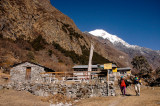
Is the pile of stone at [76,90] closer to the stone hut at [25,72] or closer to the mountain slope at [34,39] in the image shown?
the stone hut at [25,72]

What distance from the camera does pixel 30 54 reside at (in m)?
39.4

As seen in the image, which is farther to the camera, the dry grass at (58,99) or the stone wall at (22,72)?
the stone wall at (22,72)

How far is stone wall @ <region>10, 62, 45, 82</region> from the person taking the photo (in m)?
22.2

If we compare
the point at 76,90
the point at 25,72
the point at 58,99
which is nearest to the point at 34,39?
the point at 25,72

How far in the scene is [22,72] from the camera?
22.6m

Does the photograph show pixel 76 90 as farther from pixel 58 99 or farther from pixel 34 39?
pixel 34 39

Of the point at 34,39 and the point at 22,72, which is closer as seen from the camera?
the point at 22,72

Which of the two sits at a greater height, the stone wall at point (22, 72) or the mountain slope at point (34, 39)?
the mountain slope at point (34, 39)

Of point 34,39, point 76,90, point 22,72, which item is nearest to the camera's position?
point 76,90

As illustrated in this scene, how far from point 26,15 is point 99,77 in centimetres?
5535

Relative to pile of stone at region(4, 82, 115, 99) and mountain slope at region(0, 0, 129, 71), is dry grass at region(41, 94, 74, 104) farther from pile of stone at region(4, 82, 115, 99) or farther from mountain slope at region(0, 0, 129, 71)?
mountain slope at region(0, 0, 129, 71)

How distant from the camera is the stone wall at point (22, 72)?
22156 millimetres

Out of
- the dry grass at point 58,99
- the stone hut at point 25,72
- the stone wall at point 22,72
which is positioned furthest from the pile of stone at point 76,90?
the stone hut at point 25,72

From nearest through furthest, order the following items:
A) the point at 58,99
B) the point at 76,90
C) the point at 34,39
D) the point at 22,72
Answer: the point at 58,99, the point at 76,90, the point at 22,72, the point at 34,39
